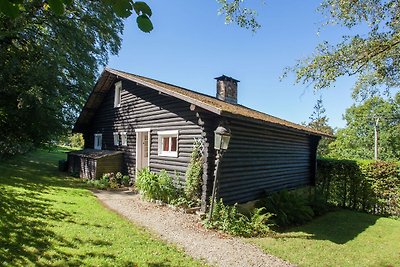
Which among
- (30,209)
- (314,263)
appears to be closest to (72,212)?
(30,209)

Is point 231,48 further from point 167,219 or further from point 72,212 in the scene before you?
point 72,212

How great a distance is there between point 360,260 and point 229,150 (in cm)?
449

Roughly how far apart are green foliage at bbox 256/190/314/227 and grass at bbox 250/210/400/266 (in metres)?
0.36

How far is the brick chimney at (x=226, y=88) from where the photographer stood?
15.2 m

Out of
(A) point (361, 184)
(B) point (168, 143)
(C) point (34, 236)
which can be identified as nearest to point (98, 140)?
(B) point (168, 143)

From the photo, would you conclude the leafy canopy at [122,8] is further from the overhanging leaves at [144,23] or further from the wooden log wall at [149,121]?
the wooden log wall at [149,121]

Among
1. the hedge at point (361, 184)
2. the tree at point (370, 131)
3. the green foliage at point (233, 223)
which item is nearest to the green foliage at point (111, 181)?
the green foliage at point (233, 223)

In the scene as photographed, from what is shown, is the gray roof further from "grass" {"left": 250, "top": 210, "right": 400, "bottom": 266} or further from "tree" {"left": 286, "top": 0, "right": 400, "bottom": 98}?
"grass" {"left": 250, "top": 210, "right": 400, "bottom": 266}

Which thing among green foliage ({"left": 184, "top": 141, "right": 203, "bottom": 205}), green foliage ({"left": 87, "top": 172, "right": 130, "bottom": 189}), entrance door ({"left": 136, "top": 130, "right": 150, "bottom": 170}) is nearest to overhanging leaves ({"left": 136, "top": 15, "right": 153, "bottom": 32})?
green foliage ({"left": 184, "top": 141, "right": 203, "bottom": 205})

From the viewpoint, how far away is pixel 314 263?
6.16m

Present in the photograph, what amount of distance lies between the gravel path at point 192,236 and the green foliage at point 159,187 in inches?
13.1

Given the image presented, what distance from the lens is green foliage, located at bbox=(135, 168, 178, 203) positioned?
373 inches

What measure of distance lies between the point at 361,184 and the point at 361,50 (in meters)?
7.27

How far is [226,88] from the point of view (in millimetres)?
15211
